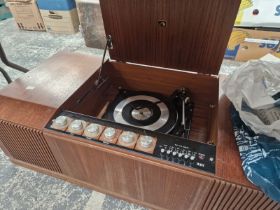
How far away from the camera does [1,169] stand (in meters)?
1.16

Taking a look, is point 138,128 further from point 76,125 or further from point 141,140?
point 76,125

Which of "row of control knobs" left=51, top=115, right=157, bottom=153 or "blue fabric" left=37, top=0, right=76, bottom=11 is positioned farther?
"blue fabric" left=37, top=0, right=76, bottom=11

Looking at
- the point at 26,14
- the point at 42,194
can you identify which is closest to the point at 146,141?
the point at 42,194

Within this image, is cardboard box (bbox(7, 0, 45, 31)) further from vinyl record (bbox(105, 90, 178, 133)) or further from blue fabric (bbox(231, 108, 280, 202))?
blue fabric (bbox(231, 108, 280, 202))

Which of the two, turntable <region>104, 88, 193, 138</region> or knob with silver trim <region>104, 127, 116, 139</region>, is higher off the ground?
knob with silver trim <region>104, 127, 116, 139</region>

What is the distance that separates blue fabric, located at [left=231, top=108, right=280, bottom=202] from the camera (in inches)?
21.1

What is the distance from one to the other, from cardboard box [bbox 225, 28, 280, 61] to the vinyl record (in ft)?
3.95

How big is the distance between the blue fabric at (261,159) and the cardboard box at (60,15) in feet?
7.41

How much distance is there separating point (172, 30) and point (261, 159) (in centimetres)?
56

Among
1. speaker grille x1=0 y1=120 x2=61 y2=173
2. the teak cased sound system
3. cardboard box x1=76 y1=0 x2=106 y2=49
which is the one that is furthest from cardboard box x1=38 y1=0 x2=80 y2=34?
speaker grille x1=0 y1=120 x2=61 y2=173

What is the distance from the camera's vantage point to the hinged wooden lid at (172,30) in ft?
2.46

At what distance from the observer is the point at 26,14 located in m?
2.50

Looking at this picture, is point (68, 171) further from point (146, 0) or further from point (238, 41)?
point (238, 41)

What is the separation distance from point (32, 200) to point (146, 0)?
40.5 inches
